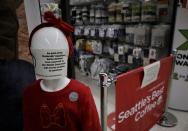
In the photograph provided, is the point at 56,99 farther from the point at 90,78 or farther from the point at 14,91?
→ the point at 90,78

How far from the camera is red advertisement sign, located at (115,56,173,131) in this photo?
1.20 m

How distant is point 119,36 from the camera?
3227mm

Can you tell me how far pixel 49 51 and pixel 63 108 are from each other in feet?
0.90

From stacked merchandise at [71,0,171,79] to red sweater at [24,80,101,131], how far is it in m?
1.27

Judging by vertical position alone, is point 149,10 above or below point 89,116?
above

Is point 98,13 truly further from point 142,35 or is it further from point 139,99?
point 139,99

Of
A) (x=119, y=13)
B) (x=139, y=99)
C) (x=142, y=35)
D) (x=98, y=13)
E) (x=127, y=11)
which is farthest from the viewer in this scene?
(x=98, y=13)

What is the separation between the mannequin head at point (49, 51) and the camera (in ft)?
2.47

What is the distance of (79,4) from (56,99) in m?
3.54

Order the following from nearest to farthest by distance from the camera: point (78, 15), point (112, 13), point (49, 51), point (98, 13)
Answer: point (49, 51)
point (112, 13)
point (98, 13)
point (78, 15)

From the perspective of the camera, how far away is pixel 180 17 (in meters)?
2.25

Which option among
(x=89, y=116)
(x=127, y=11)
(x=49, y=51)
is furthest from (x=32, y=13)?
(x=127, y=11)

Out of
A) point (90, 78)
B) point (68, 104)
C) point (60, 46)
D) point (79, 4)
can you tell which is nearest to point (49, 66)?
point (60, 46)

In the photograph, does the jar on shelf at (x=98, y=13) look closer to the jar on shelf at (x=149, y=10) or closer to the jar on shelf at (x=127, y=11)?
the jar on shelf at (x=127, y=11)
